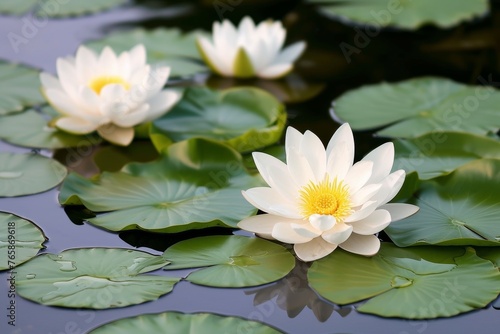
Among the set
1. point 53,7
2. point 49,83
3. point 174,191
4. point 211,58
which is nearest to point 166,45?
point 211,58

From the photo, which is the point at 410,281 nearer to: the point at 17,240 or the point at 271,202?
the point at 271,202

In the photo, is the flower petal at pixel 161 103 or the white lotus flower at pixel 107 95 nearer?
the white lotus flower at pixel 107 95

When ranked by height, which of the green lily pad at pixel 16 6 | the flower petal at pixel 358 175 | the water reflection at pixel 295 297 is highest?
the flower petal at pixel 358 175

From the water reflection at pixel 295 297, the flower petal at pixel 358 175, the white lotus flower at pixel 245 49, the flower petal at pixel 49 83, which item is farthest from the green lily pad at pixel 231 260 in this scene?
the white lotus flower at pixel 245 49

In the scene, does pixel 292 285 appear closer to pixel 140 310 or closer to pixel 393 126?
pixel 140 310

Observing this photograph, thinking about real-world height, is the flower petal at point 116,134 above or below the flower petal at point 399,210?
below

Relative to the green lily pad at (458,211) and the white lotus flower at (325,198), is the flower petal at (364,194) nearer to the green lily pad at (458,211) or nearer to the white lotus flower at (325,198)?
the white lotus flower at (325,198)

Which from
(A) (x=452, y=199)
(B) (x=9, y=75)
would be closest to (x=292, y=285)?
(A) (x=452, y=199)
